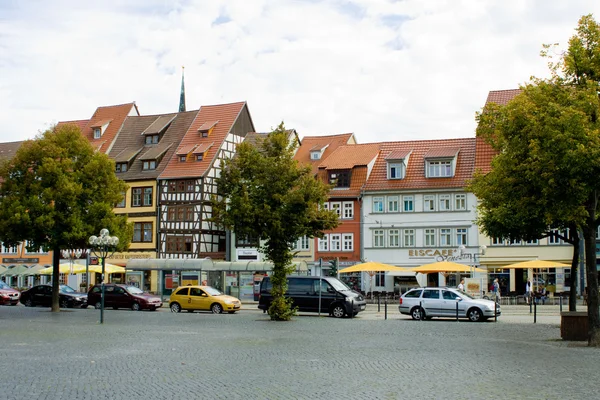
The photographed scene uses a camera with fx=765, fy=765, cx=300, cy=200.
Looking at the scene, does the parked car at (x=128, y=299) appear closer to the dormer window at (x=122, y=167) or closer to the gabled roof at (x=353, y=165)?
the gabled roof at (x=353, y=165)

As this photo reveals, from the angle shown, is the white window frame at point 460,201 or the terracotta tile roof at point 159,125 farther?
the terracotta tile roof at point 159,125

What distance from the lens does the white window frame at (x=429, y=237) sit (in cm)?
5738

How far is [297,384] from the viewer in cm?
1323

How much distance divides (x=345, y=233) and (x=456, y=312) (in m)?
26.5

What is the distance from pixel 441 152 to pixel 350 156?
7544 mm

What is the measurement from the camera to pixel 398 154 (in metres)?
59.6

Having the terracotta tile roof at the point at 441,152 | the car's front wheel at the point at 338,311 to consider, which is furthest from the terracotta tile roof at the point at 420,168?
the car's front wheel at the point at 338,311

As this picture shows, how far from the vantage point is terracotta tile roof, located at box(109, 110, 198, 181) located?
66.5m

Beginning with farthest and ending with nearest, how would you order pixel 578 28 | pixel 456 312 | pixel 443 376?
1. pixel 456 312
2. pixel 578 28
3. pixel 443 376

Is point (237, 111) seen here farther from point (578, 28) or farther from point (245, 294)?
point (578, 28)

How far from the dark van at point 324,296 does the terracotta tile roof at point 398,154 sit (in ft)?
75.6

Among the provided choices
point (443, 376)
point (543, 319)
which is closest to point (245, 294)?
point (543, 319)

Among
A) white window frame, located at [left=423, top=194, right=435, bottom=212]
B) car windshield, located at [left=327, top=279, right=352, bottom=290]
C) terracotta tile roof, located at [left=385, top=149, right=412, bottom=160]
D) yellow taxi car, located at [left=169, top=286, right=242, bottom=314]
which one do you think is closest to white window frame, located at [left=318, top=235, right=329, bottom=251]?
terracotta tile roof, located at [left=385, top=149, right=412, bottom=160]

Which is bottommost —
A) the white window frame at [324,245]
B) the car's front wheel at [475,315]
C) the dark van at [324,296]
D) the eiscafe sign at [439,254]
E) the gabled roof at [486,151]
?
the car's front wheel at [475,315]
